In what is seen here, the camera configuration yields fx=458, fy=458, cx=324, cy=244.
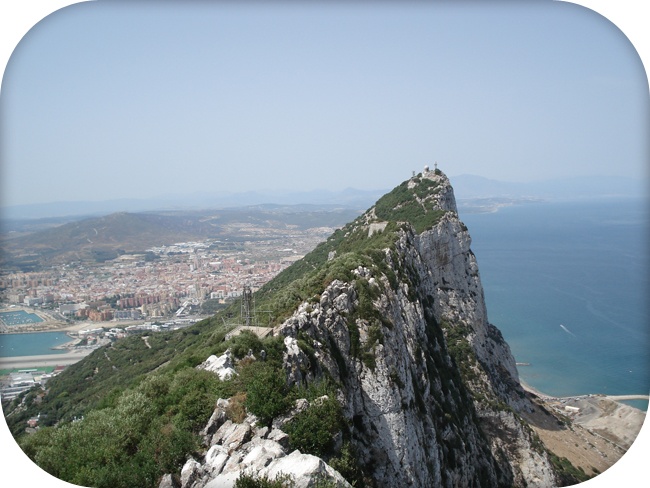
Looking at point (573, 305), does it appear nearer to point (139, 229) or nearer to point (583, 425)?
point (583, 425)

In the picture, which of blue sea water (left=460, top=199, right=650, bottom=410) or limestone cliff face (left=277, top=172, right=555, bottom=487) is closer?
limestone cliff face (left=277, top=172, right=555, bottom=487)

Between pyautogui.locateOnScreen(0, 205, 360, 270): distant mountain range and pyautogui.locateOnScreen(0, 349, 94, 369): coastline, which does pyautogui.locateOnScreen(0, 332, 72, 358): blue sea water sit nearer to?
pyautogui.locateOnScreen(0, 349, 94, 369): coastline

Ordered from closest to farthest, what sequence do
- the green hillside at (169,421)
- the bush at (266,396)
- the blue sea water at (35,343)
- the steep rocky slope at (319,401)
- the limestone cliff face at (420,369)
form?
the green hillside at (169,421)
the steep rocky slope at (319,401)
the bush at (266,396)
the blue sea water at (35,343)
the limestone cliff face at (420,369)

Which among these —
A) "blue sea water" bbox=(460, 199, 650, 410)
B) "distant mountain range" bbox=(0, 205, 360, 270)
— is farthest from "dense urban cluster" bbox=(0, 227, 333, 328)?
"blue sea water" bbox=(460, 199, 650, 410)

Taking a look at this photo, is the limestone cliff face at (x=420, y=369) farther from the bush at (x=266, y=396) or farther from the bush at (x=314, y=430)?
the bush at (x=314, y=430)

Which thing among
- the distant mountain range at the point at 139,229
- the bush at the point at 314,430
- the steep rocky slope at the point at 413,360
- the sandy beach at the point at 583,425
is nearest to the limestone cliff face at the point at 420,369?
the steep rocky slope at the point at 413,360

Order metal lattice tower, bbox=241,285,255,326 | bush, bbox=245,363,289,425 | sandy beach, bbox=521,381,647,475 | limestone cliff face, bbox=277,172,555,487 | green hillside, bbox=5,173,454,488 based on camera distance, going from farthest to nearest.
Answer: sandy beach, bbox=521,381,647,475 < metal lattice tower, bbox=241,285,255,326 < limestone cliff face, bbox=277,172,555,487 < bush, bbox=245,363,289,425 < green hillside, bbox=5,173,454,488

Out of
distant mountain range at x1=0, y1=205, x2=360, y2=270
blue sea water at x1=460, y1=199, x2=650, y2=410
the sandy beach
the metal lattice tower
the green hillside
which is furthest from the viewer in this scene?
distant mountain range at x1=0, y1=205, x2=360, y2=270

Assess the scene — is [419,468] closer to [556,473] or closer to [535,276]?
[556,473]
